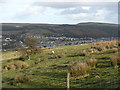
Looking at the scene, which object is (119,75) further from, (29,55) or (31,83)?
(29,55)

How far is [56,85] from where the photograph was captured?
33.8ft

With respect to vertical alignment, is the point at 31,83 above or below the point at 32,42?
below

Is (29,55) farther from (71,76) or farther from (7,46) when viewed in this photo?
(7,46)

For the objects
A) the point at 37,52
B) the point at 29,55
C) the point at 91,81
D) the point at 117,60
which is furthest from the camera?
the point at 37,52

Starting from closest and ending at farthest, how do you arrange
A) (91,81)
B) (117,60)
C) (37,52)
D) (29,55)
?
(91,81) < (117,60) < (29,55) < (37,52)

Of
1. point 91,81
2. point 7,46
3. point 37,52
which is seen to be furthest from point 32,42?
point 7,46

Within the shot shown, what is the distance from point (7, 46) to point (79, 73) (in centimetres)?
6809

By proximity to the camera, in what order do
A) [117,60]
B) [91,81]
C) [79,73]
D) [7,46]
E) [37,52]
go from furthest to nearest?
[7,46] < [37,52] < [117,60] < [79,73] < [91,81]

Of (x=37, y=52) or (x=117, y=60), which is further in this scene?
(x=37, y=52)

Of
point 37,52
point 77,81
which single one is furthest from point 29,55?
point 77,81

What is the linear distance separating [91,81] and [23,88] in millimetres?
4125

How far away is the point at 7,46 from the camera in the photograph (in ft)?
246

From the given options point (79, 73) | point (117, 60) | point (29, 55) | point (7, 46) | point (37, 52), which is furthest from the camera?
point (7, 46)

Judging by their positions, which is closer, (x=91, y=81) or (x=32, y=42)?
(x=91, y=81)
